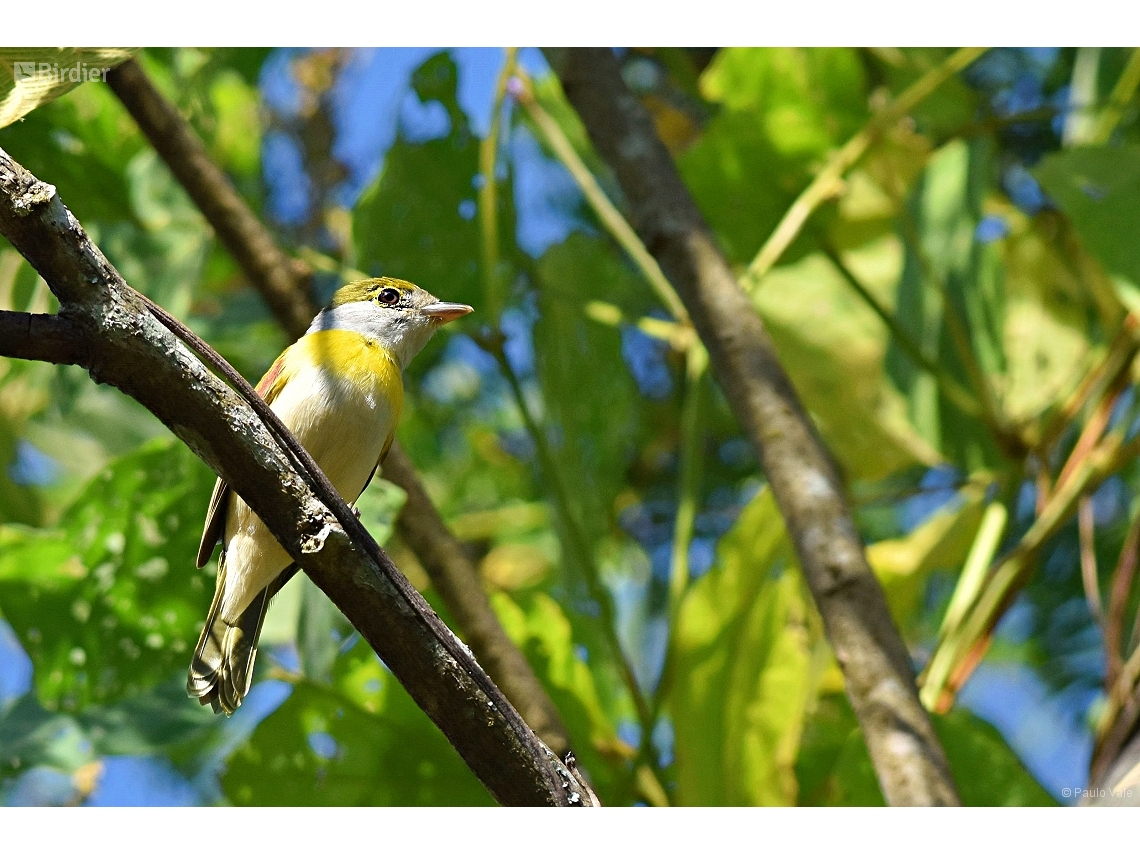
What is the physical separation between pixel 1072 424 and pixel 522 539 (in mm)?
970

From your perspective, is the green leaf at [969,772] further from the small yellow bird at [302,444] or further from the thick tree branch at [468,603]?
the small yellow bird at [302,444]

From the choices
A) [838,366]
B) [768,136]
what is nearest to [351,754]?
[838,366]

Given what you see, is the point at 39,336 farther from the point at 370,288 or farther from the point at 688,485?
the point at 688,485

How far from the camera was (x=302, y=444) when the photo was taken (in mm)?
1392

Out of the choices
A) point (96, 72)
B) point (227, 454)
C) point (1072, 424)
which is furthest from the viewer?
point (1072, 424)

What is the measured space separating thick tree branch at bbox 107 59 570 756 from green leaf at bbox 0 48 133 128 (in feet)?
1.15

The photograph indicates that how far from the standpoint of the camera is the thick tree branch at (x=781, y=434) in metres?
1.35

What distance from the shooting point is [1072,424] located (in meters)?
1.92

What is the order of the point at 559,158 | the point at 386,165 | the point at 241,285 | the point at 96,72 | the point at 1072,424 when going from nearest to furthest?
the point at 96,72 → the point at 386,165 → the point at 1072,424 → the point at 559,158 → the point at 241,285

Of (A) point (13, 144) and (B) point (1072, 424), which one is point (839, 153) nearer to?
(B) point (1072, 424)

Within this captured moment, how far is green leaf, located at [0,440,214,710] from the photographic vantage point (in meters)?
1.51

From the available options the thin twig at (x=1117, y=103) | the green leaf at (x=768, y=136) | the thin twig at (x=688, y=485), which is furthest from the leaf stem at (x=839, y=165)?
the thin twig at (x=1117, y=103)

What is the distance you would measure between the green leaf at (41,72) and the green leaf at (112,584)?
0.47 metres
